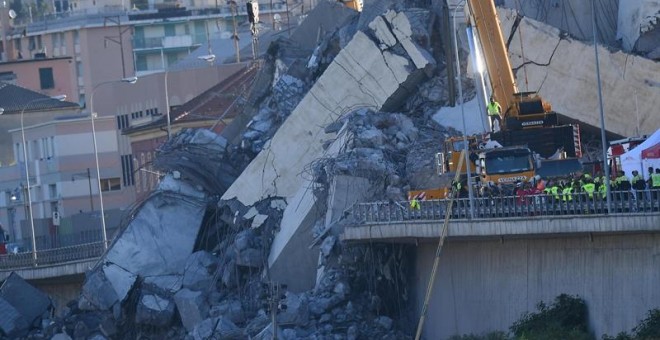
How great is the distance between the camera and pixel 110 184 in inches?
4099

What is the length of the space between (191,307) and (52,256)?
15.6 m

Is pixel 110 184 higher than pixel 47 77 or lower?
lower

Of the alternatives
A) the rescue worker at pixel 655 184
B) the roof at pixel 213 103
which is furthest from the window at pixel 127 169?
the rescue worker at pixel 655 184

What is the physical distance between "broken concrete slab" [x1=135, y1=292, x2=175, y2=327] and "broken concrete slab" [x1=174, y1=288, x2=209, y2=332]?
1.91 feet

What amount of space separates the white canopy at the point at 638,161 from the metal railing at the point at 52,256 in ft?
80.4

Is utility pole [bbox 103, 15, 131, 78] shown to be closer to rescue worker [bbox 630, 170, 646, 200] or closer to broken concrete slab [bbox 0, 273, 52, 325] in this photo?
broken concrete slab [bbox 0, 273, 52, 325]

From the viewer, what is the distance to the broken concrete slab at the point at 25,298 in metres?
63.4

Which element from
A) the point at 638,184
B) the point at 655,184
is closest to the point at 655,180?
the point at 655,184

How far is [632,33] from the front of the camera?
194ft

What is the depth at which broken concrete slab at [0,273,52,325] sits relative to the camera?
208 ft

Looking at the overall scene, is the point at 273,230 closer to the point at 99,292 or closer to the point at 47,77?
the point at 99,292

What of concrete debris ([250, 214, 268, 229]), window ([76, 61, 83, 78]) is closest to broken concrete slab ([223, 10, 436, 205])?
concrete debris ([250, 214, 268, 229])

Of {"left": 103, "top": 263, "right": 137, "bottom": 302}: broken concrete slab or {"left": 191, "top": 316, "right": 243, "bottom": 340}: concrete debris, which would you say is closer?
{"left": 191, "top": 316, "right": 243, "bottom": 340}: concrete debris

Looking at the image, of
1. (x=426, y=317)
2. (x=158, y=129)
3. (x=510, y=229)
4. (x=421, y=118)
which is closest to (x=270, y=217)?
(x=421, y=118)
